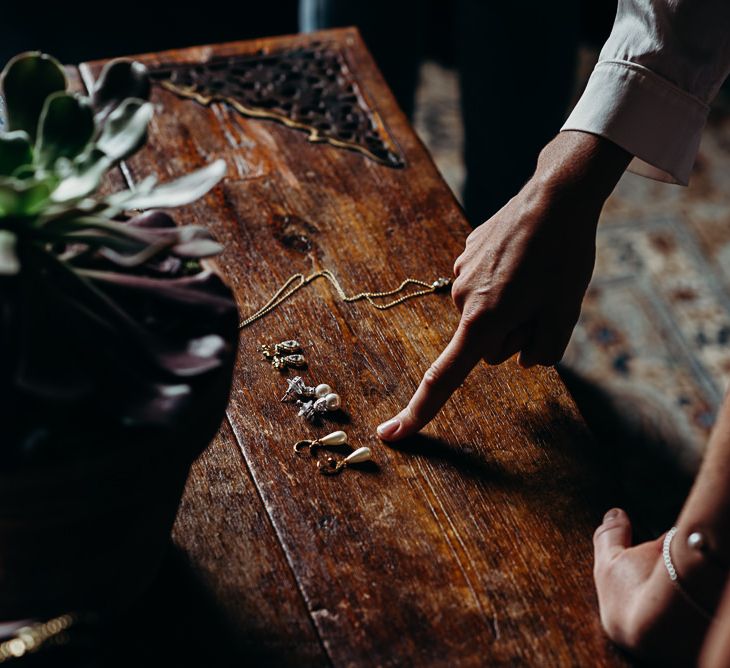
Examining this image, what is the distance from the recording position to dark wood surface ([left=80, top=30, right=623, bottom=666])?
61 cm

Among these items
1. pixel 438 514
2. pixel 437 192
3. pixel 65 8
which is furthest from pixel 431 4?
pixel 438 514

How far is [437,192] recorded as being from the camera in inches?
37.6

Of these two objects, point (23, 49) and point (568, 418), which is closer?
point (568, 418)

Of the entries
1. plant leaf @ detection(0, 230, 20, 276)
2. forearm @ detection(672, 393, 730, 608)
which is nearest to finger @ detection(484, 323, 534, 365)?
forearm @ detection(672, 393, 730, 608)

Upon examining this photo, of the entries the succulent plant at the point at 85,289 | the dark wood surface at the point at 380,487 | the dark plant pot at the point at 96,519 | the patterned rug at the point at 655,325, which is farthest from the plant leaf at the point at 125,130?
the patterned rug at the point at 655,325

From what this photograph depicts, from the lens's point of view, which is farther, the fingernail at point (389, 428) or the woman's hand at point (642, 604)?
the fingernail at point (389, 428)

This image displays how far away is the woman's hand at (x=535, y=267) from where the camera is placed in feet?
2.42

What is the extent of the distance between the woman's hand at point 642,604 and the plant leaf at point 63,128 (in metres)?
0.45

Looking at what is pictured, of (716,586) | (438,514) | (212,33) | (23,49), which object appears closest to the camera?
(716,586)

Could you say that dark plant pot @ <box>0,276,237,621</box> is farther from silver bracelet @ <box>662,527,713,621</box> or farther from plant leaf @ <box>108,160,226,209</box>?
silver bracelet @ <box>662,527,713,621</box>

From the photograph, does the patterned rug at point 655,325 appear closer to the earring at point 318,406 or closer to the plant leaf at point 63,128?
the earring at point 318,406

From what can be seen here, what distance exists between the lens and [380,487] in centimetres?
68

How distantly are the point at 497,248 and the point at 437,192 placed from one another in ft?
0.68

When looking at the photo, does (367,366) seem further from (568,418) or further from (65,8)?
(65,8)
